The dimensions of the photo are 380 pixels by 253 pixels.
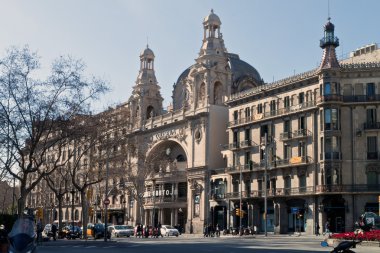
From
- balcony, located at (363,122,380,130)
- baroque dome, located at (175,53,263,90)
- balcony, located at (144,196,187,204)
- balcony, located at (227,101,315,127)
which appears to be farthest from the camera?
baroque dome, located at (175,53,263,90)

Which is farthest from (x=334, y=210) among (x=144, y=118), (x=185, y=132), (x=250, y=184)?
(x=144, y=118)

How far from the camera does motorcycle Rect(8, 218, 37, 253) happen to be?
14570 mm

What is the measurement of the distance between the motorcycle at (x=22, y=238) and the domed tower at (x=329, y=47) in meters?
52.2

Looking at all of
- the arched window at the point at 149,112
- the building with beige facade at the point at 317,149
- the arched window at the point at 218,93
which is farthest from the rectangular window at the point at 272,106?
the arched window at the point at 149,112

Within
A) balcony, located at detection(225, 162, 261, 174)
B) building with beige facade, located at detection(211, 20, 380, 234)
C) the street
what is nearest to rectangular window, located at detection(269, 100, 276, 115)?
building with beige facade, located at detection(211, 20, 380, 234)

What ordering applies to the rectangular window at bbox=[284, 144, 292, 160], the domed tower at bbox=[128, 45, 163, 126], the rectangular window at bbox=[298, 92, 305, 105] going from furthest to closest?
1. the domed tower at bbox=[128, 45, 163, 126]
2. the rectangular window at bbox=[284, 144, 292, 160]
3. the rectangular window at bbox=[298, 92, 305, 105]

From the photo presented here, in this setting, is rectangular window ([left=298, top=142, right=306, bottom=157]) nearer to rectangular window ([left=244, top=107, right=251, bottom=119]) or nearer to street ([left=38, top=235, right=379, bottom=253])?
rectangular window ([left=244, top=107, right=251, bottom=119])

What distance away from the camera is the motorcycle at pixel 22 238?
1457 cm

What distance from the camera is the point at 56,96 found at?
144 ft

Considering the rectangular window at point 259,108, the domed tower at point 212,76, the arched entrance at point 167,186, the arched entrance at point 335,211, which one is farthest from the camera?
the arched entrance at point 167,186

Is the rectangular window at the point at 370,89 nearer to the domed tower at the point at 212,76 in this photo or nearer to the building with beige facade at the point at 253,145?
the building with beige facade at the point at 253,145

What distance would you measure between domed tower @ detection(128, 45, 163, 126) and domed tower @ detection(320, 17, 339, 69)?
38823 mm

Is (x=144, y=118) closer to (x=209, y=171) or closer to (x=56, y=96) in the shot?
(x=209, y=171)

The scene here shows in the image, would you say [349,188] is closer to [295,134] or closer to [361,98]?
[295,134]
